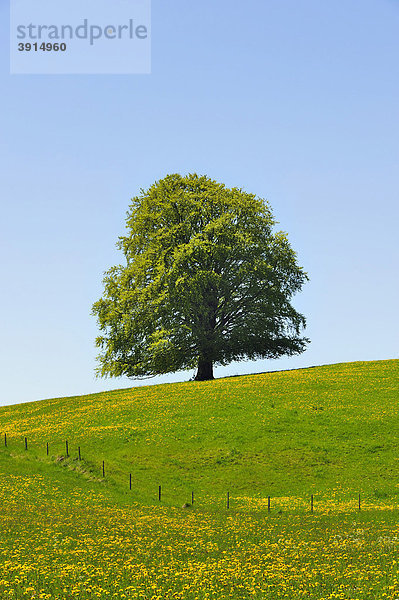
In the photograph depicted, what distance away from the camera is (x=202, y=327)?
193ft

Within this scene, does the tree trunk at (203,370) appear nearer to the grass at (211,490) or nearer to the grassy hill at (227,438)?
the grassy hill at (227,438)

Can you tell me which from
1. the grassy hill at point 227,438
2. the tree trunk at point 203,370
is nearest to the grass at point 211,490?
the grassy hill at point 227,438

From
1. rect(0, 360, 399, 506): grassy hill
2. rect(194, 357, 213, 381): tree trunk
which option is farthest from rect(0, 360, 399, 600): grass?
rect(194, 357, 213, 381): tree trunk

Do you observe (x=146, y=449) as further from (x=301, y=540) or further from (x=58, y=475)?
(x=301, y=540)

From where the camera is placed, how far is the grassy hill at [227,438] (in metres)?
35.3

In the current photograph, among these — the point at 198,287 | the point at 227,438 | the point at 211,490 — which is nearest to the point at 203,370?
the point at 198,287

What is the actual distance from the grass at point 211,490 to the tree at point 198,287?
4522 millimetres

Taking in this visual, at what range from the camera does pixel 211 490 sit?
1352 inches

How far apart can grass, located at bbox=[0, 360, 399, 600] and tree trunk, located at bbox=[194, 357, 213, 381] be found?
5.19 metres

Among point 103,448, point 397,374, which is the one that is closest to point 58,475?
point 103,448

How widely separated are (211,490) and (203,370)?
89.7 feet

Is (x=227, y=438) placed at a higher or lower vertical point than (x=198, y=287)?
lower

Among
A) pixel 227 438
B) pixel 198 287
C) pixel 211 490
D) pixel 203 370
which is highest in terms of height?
pixel 198 287

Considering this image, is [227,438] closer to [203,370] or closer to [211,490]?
[211,490]
